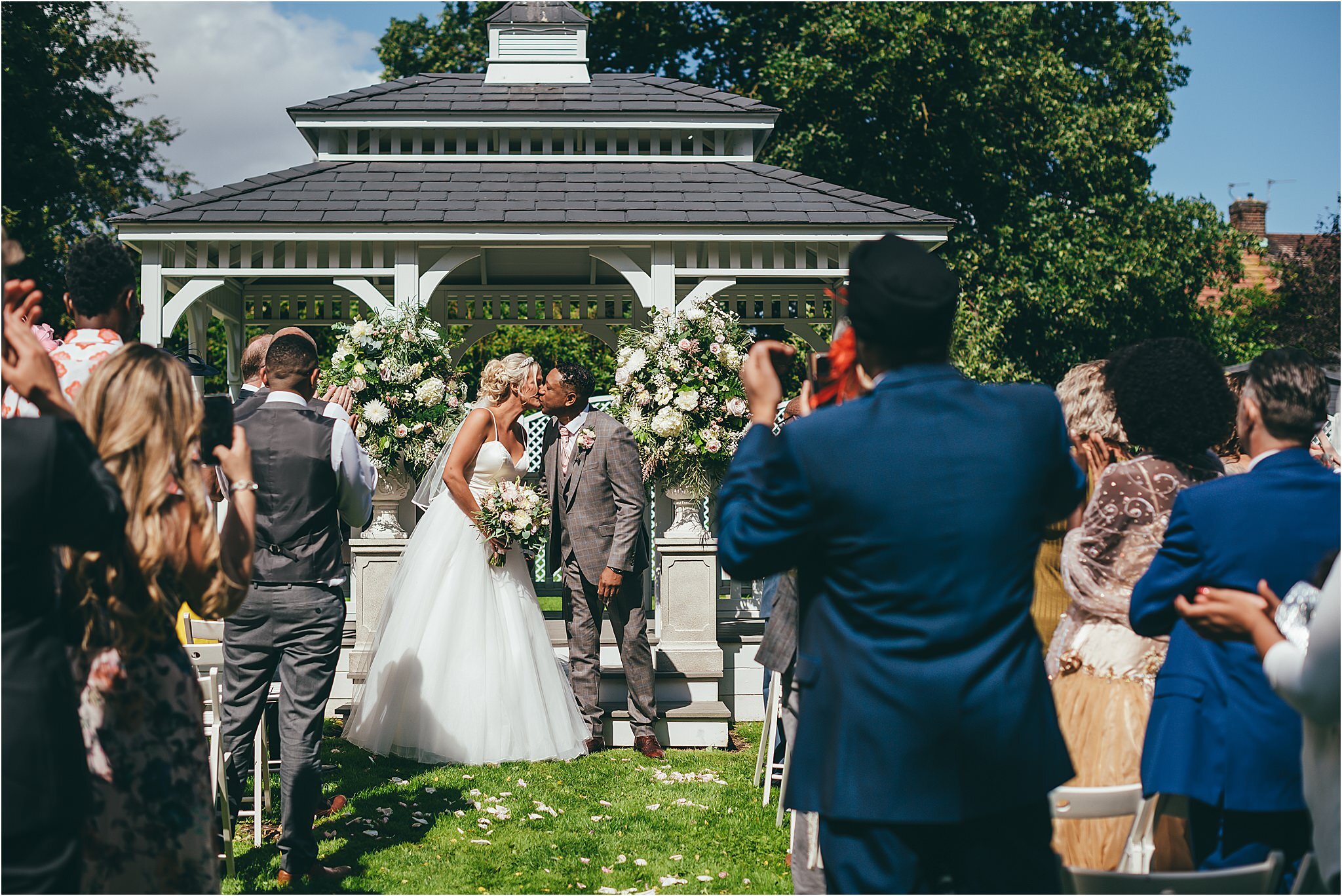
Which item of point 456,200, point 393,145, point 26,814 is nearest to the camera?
point 26,814

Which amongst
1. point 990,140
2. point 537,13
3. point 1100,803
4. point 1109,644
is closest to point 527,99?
point 537,13

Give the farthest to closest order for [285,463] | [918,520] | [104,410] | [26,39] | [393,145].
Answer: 1. [26,39]
2. [393,145]
3. [285,463]
4. [104,410]
5. [918,520]

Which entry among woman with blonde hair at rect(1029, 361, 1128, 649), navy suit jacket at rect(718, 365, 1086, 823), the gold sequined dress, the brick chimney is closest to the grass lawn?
the gold sequined dress

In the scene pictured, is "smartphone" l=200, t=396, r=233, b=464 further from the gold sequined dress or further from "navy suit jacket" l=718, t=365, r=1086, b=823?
the gold sequined dress

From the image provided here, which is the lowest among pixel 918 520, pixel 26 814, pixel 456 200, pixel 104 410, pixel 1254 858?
pixel 1254 858

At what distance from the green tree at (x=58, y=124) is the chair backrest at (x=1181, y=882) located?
75.2ft

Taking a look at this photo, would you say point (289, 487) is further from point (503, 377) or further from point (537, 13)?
point (537, 13)

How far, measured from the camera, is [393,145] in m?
12.5

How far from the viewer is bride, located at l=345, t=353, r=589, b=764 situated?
6914 mm

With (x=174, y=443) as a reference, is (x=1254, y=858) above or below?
below

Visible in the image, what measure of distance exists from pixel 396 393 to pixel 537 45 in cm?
770

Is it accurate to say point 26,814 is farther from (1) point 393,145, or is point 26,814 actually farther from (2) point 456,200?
(1) point 393,145

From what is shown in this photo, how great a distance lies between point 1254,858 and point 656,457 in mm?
5483

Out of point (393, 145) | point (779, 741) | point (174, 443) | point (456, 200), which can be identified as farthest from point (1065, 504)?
point (393, 145)
